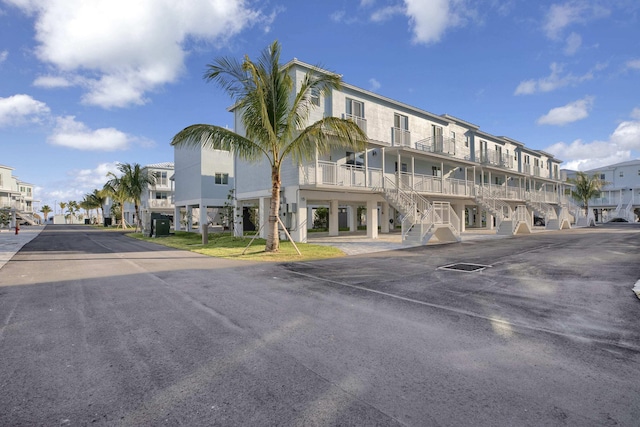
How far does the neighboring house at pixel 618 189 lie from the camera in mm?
56438

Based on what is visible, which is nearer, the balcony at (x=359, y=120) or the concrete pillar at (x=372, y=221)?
the balcony at (x=359, y=120)

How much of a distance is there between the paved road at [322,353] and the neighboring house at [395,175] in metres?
10.8

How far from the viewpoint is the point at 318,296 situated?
6.77 meters

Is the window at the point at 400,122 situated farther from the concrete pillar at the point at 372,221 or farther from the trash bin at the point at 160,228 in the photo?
the trash bin at the point at 160,228

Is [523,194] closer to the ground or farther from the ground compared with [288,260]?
farther from the ground

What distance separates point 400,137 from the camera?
24234 mm

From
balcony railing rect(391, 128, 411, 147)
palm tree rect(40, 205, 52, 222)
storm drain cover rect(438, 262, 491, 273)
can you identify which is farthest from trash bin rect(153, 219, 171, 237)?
palm tree rect(40, 205, 52, 222)

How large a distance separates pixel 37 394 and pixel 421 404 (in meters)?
3.39

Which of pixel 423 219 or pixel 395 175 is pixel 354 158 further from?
pixel 423 219

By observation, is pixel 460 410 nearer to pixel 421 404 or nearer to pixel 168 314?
pixel 421 404

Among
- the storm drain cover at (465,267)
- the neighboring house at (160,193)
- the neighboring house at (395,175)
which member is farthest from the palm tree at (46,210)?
the storm drain cover at (465,267)

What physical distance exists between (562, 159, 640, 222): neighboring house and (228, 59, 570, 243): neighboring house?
34.4m

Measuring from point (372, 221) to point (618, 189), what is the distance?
60.6 m

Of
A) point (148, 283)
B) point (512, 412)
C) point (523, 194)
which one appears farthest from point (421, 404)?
point (523, 194)
